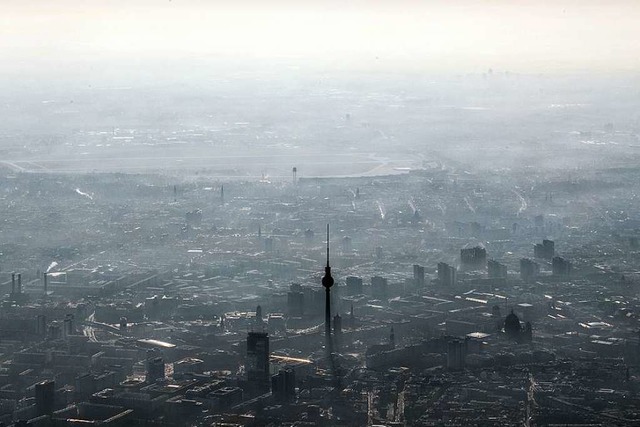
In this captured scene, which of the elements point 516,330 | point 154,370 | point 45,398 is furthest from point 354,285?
point 45,398

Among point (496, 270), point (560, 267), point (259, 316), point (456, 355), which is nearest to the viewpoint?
point (456, 355)

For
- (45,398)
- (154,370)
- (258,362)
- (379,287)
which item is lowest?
(45,398)

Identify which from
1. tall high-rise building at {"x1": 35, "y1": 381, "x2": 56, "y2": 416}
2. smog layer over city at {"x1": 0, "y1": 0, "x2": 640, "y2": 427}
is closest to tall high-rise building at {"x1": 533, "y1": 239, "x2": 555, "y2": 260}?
smog layer over city at {"x1": 0, "y1": 0, "x2": 640, "y2": 427}

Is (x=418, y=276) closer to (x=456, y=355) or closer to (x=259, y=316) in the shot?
(x=259, y=316)

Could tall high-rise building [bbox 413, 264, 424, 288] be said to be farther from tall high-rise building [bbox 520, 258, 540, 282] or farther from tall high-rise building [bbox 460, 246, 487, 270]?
tall high-rise building [bbox 520, 258, 540, 282]

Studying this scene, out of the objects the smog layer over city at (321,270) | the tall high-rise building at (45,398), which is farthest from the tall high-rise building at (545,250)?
the tall high-rise building at (45,398)

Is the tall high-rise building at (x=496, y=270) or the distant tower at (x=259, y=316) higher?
the tall high-rise building at (x=496, y=270)

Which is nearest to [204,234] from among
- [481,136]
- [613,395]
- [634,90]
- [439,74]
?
[613,395]

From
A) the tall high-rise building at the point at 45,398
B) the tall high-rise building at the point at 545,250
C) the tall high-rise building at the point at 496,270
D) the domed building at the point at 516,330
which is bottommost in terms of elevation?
the tall high-rise building at the point at 45,398

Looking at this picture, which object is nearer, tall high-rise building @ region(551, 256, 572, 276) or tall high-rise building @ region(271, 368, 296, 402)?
tall high-rise building @ region(271, 368, 296, 402)

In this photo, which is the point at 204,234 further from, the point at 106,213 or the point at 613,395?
the point at 613,395

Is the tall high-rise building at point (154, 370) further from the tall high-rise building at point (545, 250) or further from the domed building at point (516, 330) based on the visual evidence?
the tall high-rise building at point (545, 250)
